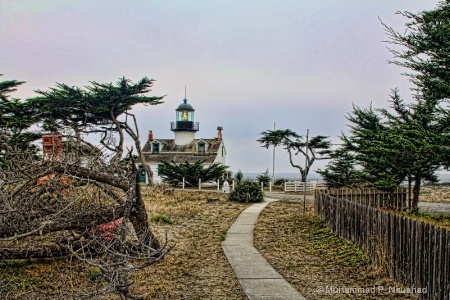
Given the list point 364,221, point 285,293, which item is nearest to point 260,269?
point 285,293

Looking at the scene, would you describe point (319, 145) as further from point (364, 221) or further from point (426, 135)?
point (364, 221)

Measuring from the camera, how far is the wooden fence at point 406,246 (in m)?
5.32

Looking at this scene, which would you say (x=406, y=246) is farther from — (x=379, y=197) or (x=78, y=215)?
(x=379, y=197)

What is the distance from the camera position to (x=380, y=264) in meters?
7.25

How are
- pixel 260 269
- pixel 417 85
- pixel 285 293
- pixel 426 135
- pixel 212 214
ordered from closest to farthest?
pixel 285 293
pixel 260 269
pixel 426 135
pixel 417 85
pixel 212 214

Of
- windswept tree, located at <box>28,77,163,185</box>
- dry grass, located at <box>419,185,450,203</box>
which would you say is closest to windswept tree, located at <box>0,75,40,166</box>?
windswept tree, located at <box>28,77,163,185</box>

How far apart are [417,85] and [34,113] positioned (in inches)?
873

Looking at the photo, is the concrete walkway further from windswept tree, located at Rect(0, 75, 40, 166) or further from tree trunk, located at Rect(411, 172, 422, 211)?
windswept tree, located at Rect(0, 75, 40, 166)

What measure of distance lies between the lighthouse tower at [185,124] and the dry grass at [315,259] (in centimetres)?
2791

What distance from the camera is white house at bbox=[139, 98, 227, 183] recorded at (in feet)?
129

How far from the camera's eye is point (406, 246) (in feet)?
21.0

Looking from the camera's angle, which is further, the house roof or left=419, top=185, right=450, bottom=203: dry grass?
→ the house roof

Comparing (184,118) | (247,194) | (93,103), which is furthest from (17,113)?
(184,118)

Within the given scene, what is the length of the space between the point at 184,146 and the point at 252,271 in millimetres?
33952
